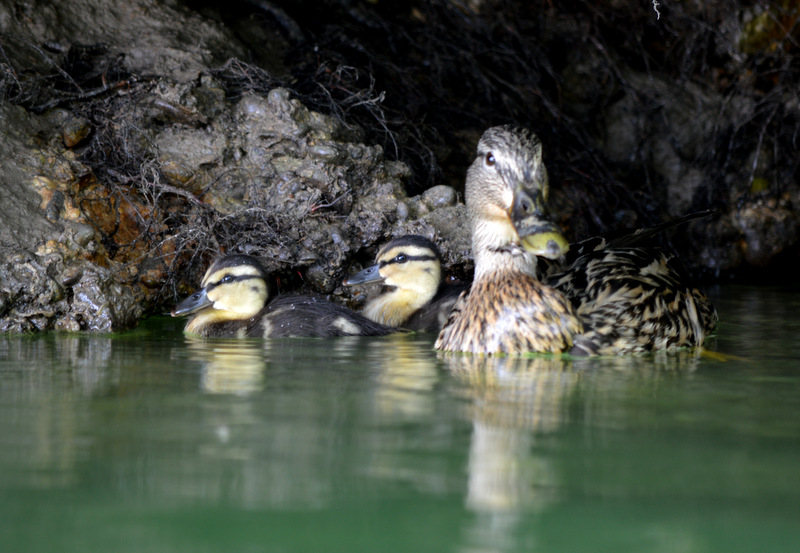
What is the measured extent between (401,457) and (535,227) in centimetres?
148

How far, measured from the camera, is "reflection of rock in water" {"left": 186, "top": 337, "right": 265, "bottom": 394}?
2.87 meters

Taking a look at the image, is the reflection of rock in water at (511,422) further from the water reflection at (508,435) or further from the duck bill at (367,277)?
the duck bill at (367,277)

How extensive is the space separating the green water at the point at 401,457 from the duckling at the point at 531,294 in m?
0.21

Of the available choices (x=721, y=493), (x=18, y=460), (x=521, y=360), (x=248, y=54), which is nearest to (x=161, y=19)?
(x=248, y=54)

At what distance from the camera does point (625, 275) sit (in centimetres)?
390

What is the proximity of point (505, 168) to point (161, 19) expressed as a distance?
141 inches

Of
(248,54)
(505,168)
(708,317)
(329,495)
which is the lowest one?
(329,495)

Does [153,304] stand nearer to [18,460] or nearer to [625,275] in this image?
[625,275]

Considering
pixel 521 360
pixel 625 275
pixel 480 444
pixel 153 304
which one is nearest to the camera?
pixel 480 444

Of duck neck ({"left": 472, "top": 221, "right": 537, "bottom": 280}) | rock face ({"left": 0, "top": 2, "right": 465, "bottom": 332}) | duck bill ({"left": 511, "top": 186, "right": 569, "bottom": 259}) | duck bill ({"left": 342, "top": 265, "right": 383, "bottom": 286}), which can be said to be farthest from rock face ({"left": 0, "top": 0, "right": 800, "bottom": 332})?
duck bill ({"left": 511, "top": 186, "right": 569, "bottom": 259})

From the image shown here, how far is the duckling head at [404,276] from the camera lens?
16.5 feet

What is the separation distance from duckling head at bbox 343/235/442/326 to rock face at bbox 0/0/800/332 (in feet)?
1.26

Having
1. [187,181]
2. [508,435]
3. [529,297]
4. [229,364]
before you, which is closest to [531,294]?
[529,297]

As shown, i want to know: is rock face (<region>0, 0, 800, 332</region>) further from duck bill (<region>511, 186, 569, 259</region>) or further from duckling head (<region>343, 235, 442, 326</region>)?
duck bill (<region>511, 186, 569, 259</region>)
